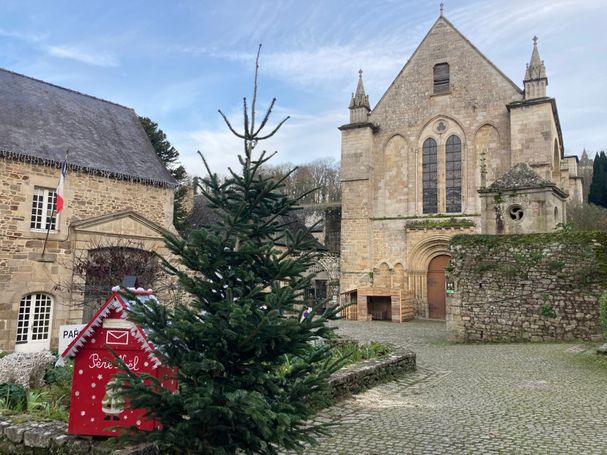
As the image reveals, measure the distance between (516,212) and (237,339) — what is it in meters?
12.5

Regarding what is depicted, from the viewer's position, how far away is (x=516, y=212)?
45.8 ft

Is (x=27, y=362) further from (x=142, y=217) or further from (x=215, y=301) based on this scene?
(x=142, y=217)

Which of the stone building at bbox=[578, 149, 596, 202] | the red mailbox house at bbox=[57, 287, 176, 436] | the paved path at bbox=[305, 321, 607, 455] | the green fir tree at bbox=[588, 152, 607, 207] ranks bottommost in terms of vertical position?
the paved path at bbox=[305, 321, 607, 455]

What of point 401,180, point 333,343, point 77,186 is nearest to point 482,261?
point 333,343

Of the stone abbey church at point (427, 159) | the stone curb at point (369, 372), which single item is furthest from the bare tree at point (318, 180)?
the stone curb at point (369, 372)

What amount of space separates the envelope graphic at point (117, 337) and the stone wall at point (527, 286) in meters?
11.0

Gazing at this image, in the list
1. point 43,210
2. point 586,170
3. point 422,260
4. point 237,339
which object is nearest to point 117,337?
point 237,339

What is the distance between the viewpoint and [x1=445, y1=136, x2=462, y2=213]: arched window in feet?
71.7

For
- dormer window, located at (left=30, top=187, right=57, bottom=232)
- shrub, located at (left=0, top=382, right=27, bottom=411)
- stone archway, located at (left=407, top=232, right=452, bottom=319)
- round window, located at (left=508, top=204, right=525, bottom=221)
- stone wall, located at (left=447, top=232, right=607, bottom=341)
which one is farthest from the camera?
stone archway, located at (left=407, top=232, right=452, bottom=319)

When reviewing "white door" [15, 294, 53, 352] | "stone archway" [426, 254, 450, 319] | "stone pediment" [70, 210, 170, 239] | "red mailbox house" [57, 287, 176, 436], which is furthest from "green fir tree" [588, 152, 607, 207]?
"red mailbox house" [57, 287, 176, 436]

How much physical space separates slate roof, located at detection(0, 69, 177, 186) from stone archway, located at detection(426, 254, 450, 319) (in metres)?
12.1

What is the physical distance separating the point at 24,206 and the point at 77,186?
1812 millimetres

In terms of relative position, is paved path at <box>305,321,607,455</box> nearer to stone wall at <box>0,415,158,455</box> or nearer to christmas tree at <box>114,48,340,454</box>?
christmas tree at <box>114,48,340,454</box>

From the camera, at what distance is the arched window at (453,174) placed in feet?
71.7
